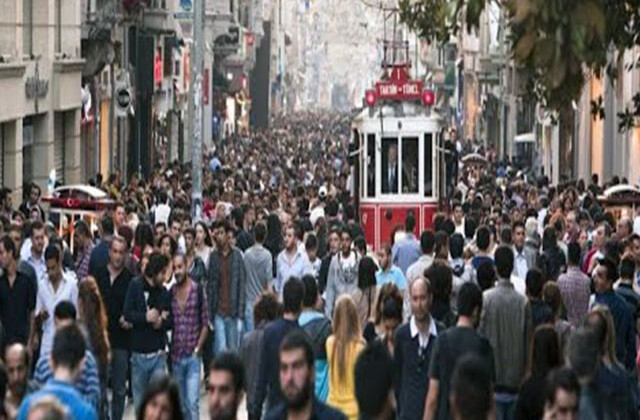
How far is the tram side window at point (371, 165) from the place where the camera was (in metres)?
35.7

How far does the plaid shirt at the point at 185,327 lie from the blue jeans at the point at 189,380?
5cm

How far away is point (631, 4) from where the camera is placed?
1308 centimetres

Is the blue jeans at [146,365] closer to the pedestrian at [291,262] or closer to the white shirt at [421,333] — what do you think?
the white shirt at [421,333]

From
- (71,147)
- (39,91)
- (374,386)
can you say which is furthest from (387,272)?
(71,147)

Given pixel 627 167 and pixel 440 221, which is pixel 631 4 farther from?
pixel 627 167

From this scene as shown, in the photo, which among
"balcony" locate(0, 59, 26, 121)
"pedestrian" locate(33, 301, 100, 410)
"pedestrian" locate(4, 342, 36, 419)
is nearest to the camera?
"pedestrian" locate(4, 342, 36, 419)

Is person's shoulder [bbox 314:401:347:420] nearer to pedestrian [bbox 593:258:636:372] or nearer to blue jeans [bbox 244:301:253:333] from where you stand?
pedestrian [bbox 593:258:636:372]

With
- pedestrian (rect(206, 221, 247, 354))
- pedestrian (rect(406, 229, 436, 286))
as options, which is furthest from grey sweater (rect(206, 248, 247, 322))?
pedestrian (rect(406, 229, 436, 286))

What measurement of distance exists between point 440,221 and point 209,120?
64631 mm

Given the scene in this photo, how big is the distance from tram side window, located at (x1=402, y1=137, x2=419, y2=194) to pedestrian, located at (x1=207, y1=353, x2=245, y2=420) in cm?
2575

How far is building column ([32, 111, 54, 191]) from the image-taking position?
41375 millimetres

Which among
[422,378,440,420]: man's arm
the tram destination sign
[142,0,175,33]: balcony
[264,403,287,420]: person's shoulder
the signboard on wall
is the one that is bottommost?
[422,378,440,420]: man's arm

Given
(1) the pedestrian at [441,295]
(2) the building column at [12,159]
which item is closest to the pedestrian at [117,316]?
(1) the pedestrian at [441,295]

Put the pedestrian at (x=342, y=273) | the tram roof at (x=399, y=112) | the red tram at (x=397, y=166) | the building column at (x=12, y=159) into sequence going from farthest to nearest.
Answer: the building column at (x=12, y=159) < the tram roof at (x=399, y=112) < the red tram at (x=397, y=166) < the pedestrian at (x=342, y=273)
